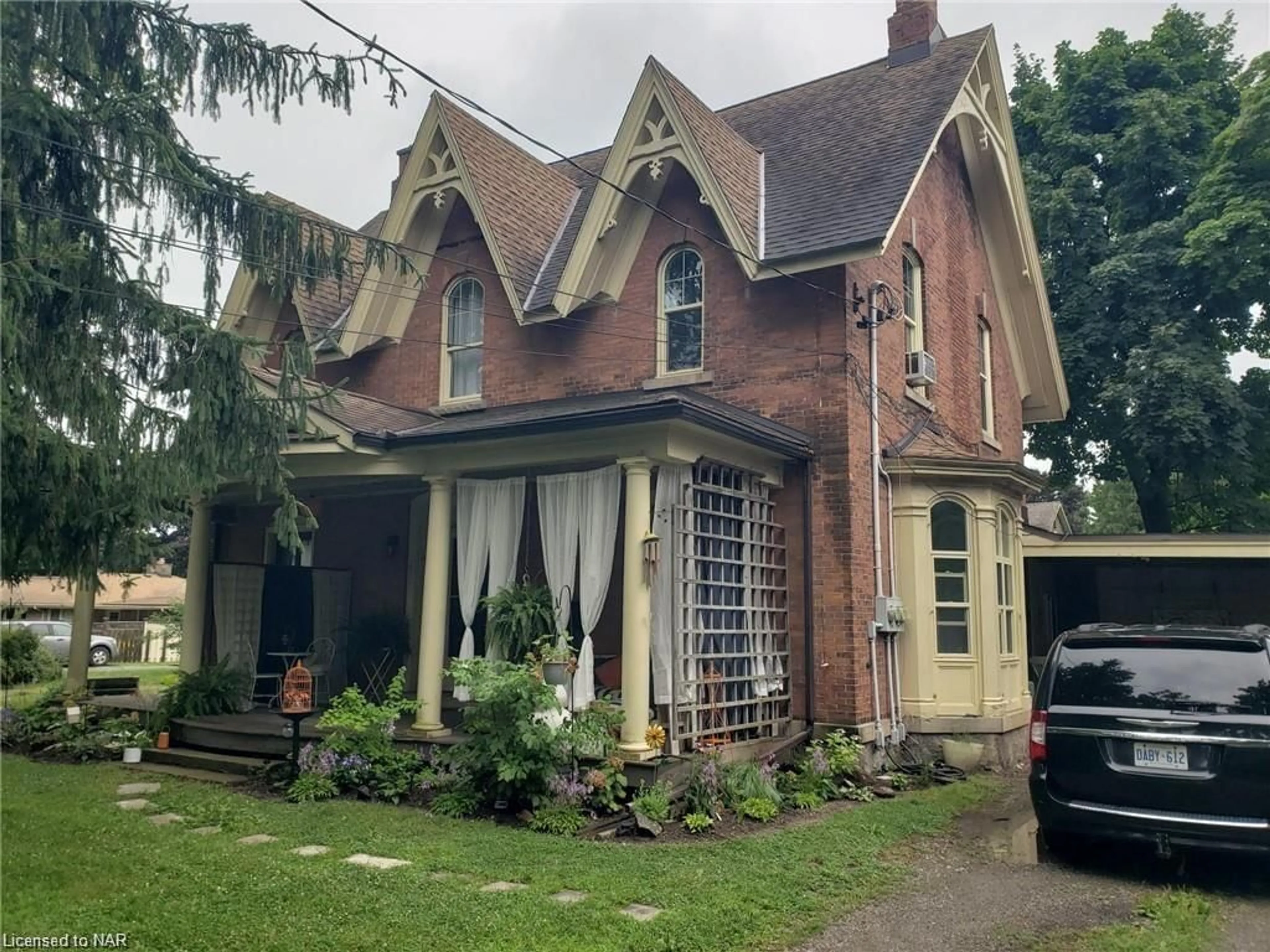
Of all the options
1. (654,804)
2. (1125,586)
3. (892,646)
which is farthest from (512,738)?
(1125,586)

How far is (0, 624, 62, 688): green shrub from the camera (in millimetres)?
22062

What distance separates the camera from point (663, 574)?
926cm

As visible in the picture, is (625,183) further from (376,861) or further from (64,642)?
(64,642)

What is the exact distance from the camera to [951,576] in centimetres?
1156

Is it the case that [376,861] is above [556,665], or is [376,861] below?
below

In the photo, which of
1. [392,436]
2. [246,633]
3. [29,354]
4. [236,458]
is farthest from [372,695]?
[29,354]

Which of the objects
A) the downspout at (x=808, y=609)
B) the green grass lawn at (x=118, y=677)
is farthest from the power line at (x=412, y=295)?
the green grass lawn at (x=118, y=677)

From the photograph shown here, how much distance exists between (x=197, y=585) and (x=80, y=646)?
2.78 meters

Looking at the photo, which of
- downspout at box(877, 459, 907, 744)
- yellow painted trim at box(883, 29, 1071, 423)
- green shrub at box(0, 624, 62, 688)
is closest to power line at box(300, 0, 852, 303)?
yellow painted trim at box(883, 29, 1071, 423)

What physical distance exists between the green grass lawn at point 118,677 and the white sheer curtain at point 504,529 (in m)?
5.51

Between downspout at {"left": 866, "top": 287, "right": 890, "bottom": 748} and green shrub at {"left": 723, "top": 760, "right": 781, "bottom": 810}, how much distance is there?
7.65ft

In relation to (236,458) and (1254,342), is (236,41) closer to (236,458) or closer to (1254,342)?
(236,458)

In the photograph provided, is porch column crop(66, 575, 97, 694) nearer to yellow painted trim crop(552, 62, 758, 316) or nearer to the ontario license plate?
yellow painted trim crop(552, 62, 758, 316)

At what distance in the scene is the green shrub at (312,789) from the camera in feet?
28.2
